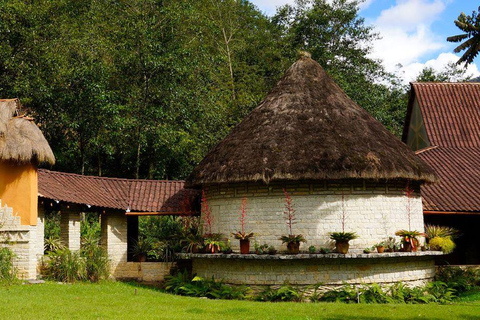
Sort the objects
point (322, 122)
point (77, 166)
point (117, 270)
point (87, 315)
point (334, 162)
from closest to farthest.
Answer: point (87, 315) → point (334, 162) → point (322, 122) → point (117, 270) → point (77, 166)

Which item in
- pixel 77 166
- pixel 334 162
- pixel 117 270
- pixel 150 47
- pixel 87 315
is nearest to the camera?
pixel 87 315

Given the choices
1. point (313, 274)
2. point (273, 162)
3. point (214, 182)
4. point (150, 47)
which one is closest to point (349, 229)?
point (313, 274)

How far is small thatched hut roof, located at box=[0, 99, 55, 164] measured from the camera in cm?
1596

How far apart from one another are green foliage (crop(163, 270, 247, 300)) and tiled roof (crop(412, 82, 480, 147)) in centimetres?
1221

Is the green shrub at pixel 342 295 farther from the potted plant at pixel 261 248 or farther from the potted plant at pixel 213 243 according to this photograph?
the potted plant at pixel 213 243

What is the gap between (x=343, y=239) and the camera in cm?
1505

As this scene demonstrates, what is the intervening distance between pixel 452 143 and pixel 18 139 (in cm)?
1669

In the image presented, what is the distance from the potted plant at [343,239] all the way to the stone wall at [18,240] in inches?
334

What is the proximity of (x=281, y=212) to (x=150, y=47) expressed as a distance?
13562 mm

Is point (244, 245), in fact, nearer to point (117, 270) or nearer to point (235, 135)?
point (235, 135)

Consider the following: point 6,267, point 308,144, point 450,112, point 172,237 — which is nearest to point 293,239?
point 308,144

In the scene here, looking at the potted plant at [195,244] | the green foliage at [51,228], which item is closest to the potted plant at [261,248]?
the potted plant at [195,244]

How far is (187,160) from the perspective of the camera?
30266mm

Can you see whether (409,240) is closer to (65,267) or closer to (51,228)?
(65,267)
